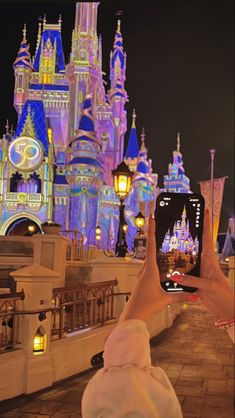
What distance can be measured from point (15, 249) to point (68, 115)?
1994cm

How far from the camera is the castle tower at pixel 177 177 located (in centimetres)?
4731

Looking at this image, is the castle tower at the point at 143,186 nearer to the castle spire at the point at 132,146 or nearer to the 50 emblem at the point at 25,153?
the castle spire at the point at 132,146

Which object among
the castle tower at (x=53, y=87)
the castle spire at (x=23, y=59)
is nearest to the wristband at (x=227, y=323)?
the castle spire at (x=23, y=59)

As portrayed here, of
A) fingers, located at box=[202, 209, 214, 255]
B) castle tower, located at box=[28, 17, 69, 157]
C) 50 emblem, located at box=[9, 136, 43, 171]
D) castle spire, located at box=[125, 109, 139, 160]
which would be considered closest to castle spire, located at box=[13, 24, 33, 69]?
castle tower, located at box=[28, 17, 69, 157]

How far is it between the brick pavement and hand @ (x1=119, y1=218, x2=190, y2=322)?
11.9 ft

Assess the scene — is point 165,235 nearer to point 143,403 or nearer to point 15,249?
point 143,403

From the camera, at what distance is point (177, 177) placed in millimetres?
47594

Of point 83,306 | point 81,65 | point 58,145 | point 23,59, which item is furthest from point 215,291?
point 58,145

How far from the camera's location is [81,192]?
29.3 m

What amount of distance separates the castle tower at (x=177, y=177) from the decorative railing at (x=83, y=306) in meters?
38.9

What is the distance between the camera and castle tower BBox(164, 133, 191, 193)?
155ft

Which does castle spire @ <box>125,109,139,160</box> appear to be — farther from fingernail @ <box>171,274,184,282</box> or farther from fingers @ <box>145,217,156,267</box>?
fingernail @ <box>171,274,184,282</box>

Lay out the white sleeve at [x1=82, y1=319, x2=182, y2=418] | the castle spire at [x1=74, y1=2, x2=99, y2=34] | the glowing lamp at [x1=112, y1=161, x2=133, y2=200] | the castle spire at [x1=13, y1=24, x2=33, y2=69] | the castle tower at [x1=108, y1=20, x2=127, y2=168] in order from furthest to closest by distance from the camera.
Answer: the castle tower at [x1=108, y1=20, x2=127, y2=168] < the castle spire at [x1=74, y1=2, x2=99, y2=34] < the castle spire at [x1=13, y1=24, x2=33, y2=69] < the glowing lamp at [x1=112, y1=161, x2=133, y2=200] < the white sleeve at [x1=82, y1=319, x2=182, y2=418]

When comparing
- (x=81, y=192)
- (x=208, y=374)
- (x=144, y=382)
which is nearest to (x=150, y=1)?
(x=208, y=374)
